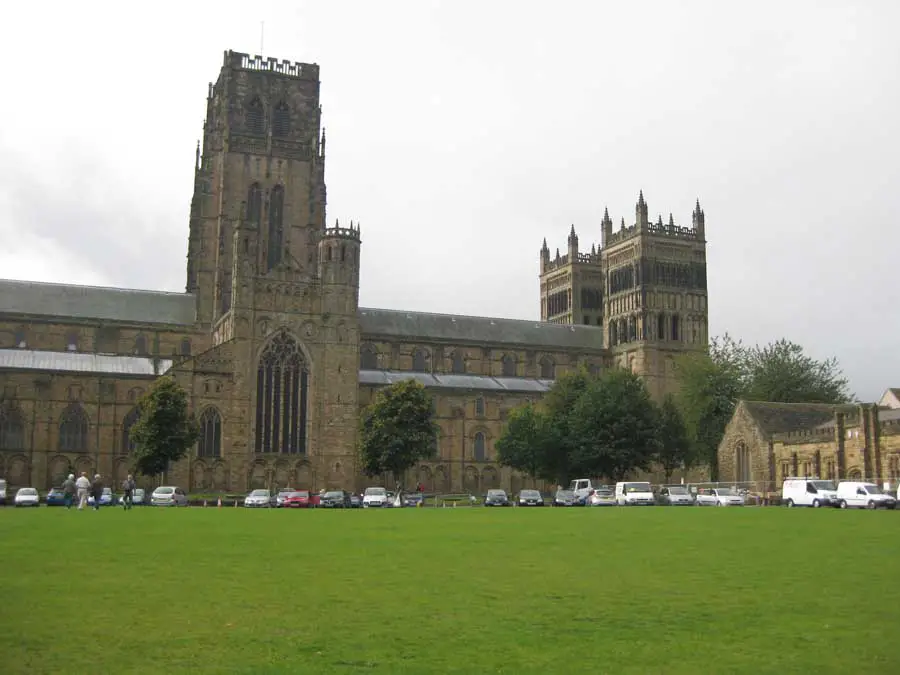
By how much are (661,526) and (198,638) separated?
2353 centimetres

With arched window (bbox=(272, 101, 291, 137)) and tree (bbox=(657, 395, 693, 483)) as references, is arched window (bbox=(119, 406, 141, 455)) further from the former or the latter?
tree (bbox=(657, 395, 693, 483))

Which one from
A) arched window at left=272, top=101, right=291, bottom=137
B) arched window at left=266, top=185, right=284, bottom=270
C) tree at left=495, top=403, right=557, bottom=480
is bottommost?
tree at left=495, top=403, right=557, bottom=480

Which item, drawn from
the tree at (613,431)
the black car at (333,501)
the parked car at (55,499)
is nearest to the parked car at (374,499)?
the black car at (333,501)

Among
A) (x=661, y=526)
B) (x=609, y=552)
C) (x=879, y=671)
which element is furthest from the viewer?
(x=661, y=526)

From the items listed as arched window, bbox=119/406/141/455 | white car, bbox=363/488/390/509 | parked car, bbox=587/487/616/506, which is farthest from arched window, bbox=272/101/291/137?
parked car, bbox=587/487/616/506

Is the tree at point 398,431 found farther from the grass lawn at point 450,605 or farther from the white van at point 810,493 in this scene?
the grass lawn at point 450,605

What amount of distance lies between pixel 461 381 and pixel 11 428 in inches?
1795

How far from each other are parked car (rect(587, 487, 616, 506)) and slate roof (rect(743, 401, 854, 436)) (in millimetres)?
15909

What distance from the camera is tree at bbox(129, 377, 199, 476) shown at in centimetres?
7994

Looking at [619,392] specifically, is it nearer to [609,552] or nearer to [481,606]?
[609,552]

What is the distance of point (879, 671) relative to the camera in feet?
39.3

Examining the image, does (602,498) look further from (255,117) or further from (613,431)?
(255,117)

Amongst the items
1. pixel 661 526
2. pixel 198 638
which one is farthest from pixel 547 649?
pixel 661 526

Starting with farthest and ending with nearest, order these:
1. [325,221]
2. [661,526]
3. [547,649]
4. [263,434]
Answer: [325,221] < [263,434] < [661,526] < [547,649]
